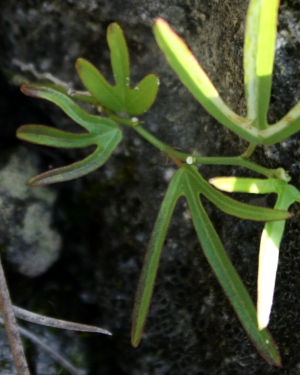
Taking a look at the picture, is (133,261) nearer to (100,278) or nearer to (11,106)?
(100,278)

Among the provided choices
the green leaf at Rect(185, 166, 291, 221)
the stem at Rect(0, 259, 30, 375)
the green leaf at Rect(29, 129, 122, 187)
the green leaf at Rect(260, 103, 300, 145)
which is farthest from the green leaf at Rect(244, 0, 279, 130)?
the stem at Rect(0, 259, 30, 375)

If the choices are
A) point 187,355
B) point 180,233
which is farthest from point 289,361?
point 180,233

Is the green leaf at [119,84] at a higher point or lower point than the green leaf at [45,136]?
higher

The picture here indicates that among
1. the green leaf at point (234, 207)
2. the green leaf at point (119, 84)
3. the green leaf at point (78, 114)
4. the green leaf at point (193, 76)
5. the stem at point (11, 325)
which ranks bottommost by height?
the stem at point (11, 325)

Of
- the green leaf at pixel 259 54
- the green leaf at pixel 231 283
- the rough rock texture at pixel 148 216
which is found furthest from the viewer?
the rough rock texture at pixel 148 216

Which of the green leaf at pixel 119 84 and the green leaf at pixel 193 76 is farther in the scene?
the green leaf at pixel 119 84

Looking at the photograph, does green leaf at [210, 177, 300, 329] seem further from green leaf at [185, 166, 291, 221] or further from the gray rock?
the gray rock

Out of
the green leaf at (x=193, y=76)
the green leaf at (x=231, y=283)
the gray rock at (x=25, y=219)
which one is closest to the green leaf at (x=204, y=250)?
the green leaf at (x=231, y=283)

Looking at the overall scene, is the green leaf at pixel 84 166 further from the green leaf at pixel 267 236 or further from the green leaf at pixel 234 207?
the green leaf at pixel 267 236
